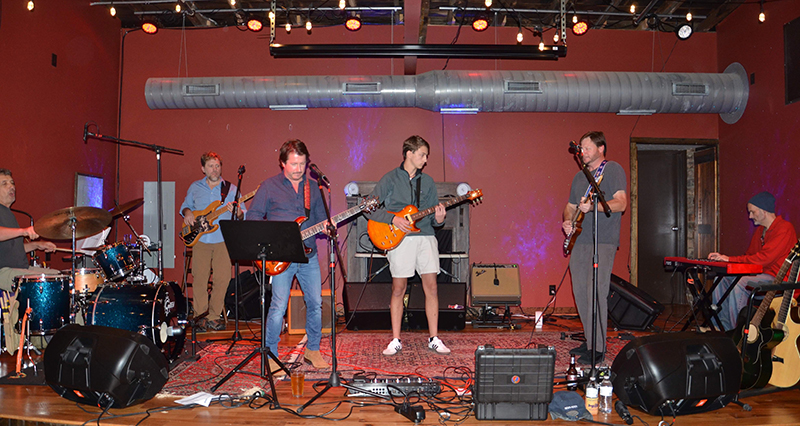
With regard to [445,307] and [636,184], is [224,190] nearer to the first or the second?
[445,307]

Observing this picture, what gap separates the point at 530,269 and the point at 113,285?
563 centimetres

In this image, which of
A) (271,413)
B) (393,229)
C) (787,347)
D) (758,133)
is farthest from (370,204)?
(758,133)

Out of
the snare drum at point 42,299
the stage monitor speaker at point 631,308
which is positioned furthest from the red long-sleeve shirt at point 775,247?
the snare drum at point 42,299

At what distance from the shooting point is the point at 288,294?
409 centimetres

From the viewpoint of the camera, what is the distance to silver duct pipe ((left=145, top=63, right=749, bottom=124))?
675cm

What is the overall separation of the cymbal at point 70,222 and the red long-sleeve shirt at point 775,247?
634 cm

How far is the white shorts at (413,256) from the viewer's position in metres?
4.68

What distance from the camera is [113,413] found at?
3141 millimetres

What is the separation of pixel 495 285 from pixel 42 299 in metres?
4.93

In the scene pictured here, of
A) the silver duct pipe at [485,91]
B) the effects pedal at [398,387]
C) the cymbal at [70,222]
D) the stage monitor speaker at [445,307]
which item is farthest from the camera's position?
the silver duct pipe at [485,91]

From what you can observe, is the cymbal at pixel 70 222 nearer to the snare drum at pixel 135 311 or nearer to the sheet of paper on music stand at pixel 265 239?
the snare drum at pixel 135 311

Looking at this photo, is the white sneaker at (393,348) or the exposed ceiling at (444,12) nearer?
the white sneaker at (393,348)

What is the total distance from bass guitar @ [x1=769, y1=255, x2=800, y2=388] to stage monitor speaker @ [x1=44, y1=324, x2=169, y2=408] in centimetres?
430

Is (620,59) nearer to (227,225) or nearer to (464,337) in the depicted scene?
(464,337)
